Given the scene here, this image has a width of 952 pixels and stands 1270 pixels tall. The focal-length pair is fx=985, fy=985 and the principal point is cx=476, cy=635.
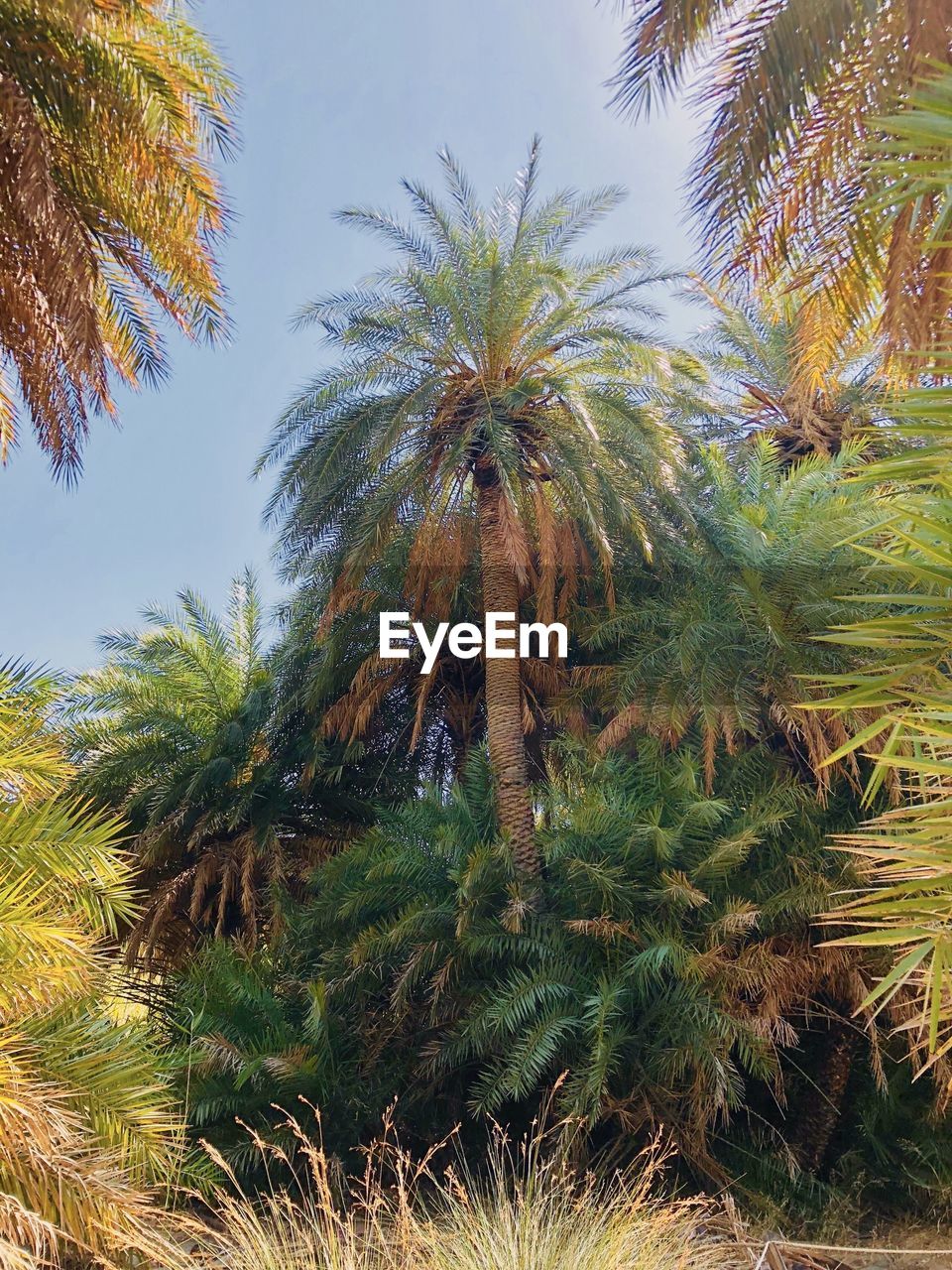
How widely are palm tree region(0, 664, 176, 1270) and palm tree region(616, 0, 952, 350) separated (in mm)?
5981

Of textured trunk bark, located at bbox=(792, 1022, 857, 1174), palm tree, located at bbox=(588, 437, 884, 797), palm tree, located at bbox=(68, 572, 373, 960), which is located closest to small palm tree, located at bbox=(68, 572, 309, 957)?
palm tree, located at bbox=(68, 572, 373, 960)

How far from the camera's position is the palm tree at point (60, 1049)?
513cm

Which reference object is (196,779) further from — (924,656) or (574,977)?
(924,656)

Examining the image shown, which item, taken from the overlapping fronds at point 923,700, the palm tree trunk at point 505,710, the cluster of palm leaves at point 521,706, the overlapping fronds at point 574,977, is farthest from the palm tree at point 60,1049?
the palm tree trunk at point 505,710

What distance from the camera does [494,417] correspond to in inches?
479

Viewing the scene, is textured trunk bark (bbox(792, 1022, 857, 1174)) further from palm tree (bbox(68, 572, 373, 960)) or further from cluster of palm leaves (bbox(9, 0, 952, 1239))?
palm tree (bbox(68, 572, 373, 960))

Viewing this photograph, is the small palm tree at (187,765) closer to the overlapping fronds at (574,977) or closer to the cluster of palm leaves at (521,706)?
the cluster of palm leaves at (521,706)

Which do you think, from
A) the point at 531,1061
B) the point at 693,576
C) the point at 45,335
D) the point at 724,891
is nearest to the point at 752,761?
the point at 724,891

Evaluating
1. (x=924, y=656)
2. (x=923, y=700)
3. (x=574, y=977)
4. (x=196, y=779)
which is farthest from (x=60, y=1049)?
(x=196, y=779)

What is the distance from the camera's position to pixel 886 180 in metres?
6.60

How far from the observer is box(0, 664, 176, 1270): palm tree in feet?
16.8

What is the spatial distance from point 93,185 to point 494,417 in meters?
5.13

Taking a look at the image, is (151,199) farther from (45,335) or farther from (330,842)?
(330,842)

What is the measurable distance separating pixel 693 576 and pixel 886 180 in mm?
6461
